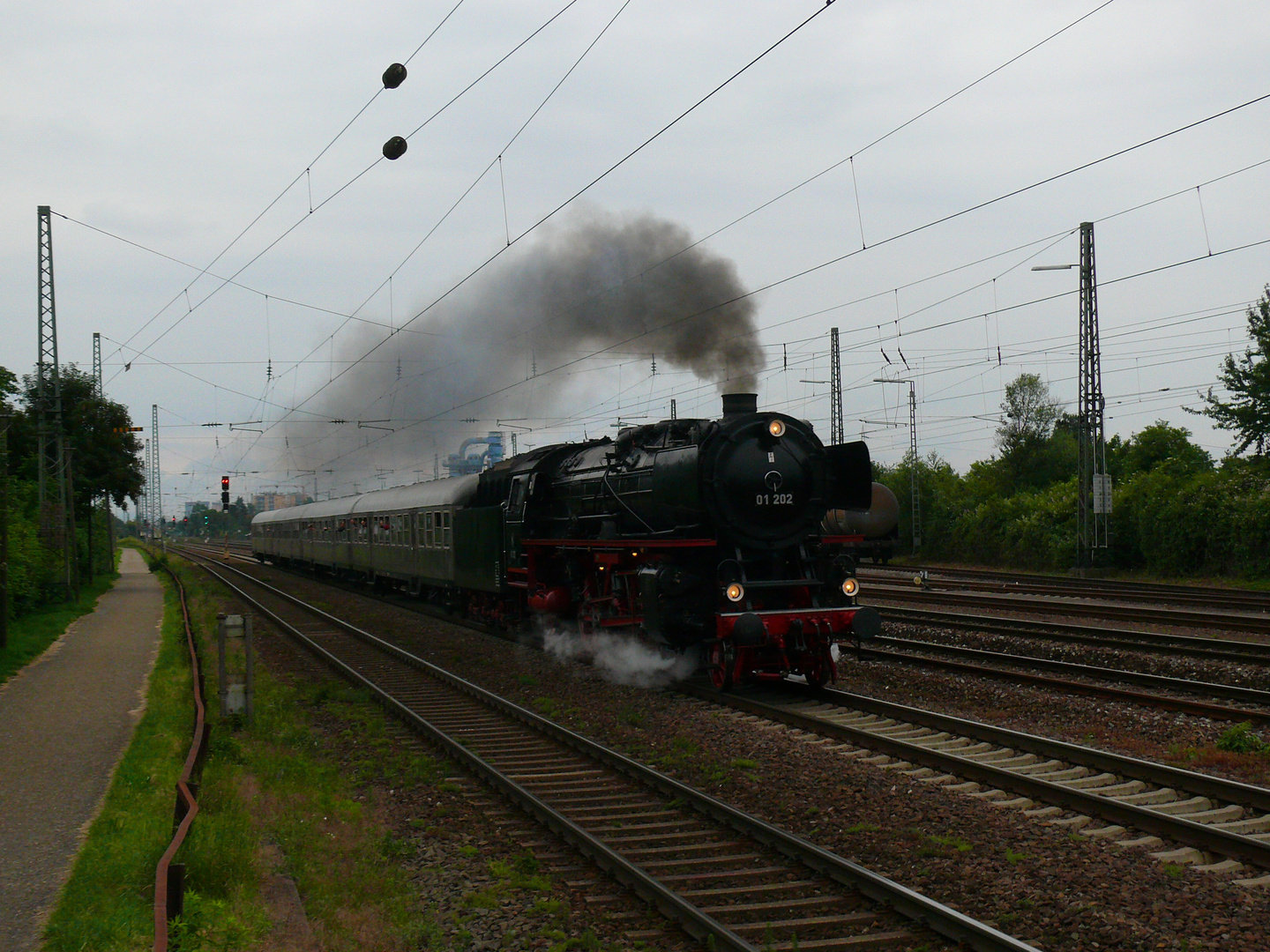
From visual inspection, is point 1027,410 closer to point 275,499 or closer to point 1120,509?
point 1120,509

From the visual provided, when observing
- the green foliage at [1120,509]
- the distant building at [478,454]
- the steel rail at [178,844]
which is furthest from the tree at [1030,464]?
the steel rail at [178,844]

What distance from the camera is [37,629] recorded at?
20641 millimetres

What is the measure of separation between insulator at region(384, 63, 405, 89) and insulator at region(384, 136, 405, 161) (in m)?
1.81

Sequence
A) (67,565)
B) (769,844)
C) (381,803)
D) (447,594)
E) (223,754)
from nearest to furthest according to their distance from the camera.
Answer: (769,844) → (381,803) → (223,754) → (447,594) → (67,565)

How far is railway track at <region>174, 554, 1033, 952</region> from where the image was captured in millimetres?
5078

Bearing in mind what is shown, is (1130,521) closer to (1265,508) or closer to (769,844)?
(1265,508)

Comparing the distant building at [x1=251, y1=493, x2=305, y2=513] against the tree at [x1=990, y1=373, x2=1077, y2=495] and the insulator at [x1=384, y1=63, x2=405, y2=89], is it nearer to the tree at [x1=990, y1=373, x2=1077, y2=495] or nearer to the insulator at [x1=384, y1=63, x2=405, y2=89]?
the tree at [x1=990, y1=373, x2=1077, y2=495]

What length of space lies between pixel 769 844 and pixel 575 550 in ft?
29.4

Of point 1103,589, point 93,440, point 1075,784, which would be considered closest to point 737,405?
point 1075,784

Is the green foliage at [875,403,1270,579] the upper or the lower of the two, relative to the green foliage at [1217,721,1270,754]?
upper

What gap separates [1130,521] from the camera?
30.7 m

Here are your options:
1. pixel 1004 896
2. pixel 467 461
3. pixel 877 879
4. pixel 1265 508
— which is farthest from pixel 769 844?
pixel 467 461

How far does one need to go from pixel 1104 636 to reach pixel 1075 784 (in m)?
8.70

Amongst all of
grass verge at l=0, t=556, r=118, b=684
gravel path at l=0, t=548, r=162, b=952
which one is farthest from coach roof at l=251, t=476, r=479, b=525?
grass verge at l=0, t=556, r=118, b=684
